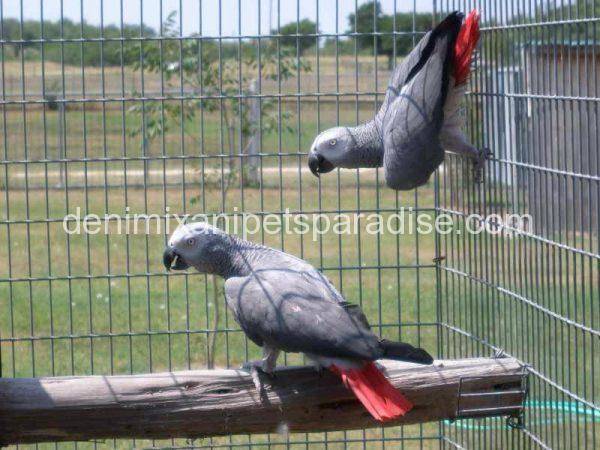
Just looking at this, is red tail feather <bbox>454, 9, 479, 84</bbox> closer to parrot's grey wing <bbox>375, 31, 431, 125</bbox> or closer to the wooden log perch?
parrot's grey wing <bbox>375, 31, 431, 125</bbox>

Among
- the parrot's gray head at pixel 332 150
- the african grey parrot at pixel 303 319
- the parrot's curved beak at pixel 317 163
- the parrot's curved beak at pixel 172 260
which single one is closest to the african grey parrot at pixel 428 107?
the parrot's gray head at pixel 332 150

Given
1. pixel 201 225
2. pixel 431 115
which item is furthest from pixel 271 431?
pixel 431 115

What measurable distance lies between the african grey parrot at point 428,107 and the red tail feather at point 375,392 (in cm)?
76

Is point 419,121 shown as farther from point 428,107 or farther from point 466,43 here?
point 466,43

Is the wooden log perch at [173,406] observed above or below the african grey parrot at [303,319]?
below

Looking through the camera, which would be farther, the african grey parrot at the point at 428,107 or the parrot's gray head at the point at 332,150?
the parrot's gray head at the point at 332,150

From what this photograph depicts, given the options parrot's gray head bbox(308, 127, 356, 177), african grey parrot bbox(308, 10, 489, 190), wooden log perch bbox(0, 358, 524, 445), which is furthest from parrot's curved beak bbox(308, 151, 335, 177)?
wooden log perch bbox(0, 358, 524, 445)

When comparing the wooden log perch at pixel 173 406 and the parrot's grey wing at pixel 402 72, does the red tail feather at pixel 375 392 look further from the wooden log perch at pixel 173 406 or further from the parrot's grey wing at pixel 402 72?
the parrot's grey wing at pixel 402 72

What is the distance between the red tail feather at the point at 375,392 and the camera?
229 cm

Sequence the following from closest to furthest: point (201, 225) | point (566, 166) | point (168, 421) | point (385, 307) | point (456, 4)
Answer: point (566, 166) → point (168, 421) → point (201, 225) → point (456, 4) → point (385, 307)

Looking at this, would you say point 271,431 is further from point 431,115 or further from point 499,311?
point 431,115

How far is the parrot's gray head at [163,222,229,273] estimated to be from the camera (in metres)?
2.69

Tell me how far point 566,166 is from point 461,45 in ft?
1.96

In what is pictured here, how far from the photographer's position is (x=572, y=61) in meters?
→ 2.28
